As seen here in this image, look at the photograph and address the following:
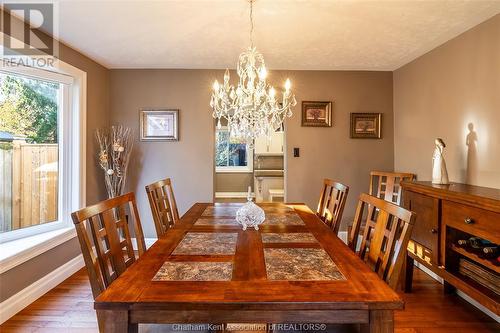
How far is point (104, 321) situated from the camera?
965 millimetres

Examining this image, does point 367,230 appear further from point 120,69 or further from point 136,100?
point 120,69

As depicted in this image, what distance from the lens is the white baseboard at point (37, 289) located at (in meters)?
2.18

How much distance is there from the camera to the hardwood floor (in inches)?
81.9

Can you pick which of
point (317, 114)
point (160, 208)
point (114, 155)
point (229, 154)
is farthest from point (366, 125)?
point (229, 154)

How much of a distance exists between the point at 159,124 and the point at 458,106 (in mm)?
3295

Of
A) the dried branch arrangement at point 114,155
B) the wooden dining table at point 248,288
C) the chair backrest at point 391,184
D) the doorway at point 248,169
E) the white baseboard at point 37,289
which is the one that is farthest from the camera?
the doorway at point 248,169

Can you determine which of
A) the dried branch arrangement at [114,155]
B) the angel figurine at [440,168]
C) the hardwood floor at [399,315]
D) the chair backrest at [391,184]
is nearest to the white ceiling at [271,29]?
the dried branch arrangement at [114,155]

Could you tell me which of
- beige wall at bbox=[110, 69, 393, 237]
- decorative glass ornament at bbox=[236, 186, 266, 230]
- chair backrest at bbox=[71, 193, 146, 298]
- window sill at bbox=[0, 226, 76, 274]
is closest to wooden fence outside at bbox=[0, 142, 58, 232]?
window sill at bbox=[0, 226, 76, 274]

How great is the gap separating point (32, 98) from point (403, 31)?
136 inches

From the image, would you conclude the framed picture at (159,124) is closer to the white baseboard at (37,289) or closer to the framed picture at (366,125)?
the white baseboard at (37,289)

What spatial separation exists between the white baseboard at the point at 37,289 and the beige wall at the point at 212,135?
3.22 feet

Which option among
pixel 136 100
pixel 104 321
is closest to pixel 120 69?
pixel 136 100

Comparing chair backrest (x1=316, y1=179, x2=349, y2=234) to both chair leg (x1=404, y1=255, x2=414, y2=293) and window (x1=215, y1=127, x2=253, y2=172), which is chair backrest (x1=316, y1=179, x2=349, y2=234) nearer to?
chair leg (x1=404, y1=255, x2=414, y2=293)

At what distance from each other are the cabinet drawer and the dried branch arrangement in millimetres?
3287
